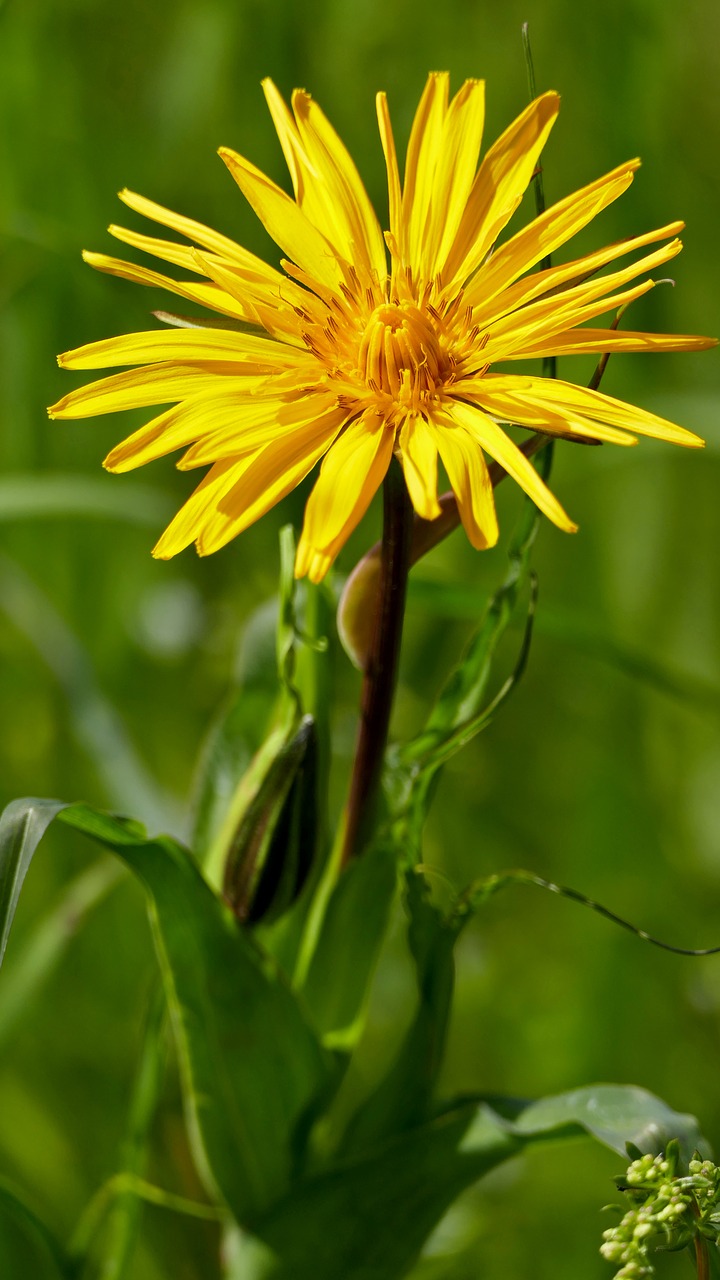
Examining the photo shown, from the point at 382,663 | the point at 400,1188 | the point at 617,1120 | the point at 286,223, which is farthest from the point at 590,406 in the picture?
the point at 400,1188

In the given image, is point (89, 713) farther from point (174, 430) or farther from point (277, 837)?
point (174, 430)

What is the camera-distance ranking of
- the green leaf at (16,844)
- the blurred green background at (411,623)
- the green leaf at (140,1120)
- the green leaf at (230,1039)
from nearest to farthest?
1. the green leaf at (16,844)
2. the green leaf at (230,1039)
3. the green leaf at (140,1120)
4. the blurred green background at (411,623)

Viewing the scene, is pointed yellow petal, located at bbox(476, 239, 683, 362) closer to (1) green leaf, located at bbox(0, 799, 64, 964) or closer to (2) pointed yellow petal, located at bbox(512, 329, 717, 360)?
(2) pointed yellow petal, located at bbox(512, 329, 717, 360)

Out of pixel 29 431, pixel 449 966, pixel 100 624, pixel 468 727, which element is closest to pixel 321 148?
pixel 468 727

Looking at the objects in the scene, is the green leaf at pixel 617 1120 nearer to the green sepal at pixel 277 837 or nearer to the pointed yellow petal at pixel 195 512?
the green sepal at pixel 277 837

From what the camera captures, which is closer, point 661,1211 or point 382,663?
point 661,1211

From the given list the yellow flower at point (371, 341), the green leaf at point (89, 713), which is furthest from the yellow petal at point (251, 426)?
the green leaf at point (89, 713)
